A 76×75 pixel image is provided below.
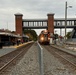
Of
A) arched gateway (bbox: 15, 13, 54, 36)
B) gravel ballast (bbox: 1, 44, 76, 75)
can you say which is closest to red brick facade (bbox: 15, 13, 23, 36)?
arched gateway (bbox: 15, 13, 54, 36)

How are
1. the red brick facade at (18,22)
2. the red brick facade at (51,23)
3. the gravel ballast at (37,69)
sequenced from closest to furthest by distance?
the gravel ballast at (37,69)
the red brick facade at (51,23)
the red brick facade at (18,22)

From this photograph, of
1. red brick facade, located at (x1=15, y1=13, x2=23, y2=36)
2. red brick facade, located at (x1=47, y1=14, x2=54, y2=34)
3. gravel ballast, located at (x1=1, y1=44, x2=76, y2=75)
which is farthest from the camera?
red brick facade, located at (x1=15, y1=13, x2=23, y2=36)

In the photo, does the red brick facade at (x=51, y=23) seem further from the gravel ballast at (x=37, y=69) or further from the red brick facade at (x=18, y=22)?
the gravel ballast at (x=37, y=69)

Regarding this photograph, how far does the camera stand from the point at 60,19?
116m

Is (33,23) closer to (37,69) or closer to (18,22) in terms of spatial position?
(18,22)

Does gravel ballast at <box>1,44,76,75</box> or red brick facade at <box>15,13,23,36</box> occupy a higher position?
red brick facade at <box>15,13,23,36</box>

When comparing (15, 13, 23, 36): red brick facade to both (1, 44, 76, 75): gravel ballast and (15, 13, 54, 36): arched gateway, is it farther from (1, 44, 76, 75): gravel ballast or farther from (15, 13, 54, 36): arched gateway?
(1, 44, 76, 75): gravel ballast

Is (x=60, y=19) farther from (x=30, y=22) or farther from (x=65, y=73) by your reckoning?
(x=65, y=73)

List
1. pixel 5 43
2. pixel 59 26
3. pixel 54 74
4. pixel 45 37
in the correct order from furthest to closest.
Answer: pixel 59 26
pixel 45 37
pixel 5 43
pixel 54 74

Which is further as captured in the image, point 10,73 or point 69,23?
point 69,23

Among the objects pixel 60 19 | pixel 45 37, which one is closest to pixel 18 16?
pixel 60 19

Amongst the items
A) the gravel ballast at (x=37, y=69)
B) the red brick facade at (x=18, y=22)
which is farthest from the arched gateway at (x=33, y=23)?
the gravel ballast at (x=37, y=69)

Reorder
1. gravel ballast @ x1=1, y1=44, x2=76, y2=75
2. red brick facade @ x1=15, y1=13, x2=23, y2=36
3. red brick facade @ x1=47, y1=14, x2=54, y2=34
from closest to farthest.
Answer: gravel ballast @ x1=1, y1=44, x2=76, y2=75 < red brick facade @ x1=47, y1=14, x2=54, y2=34 < red brick facade @ x1=15, y1=13, x2=23, y2=36

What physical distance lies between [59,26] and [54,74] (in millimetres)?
102000
